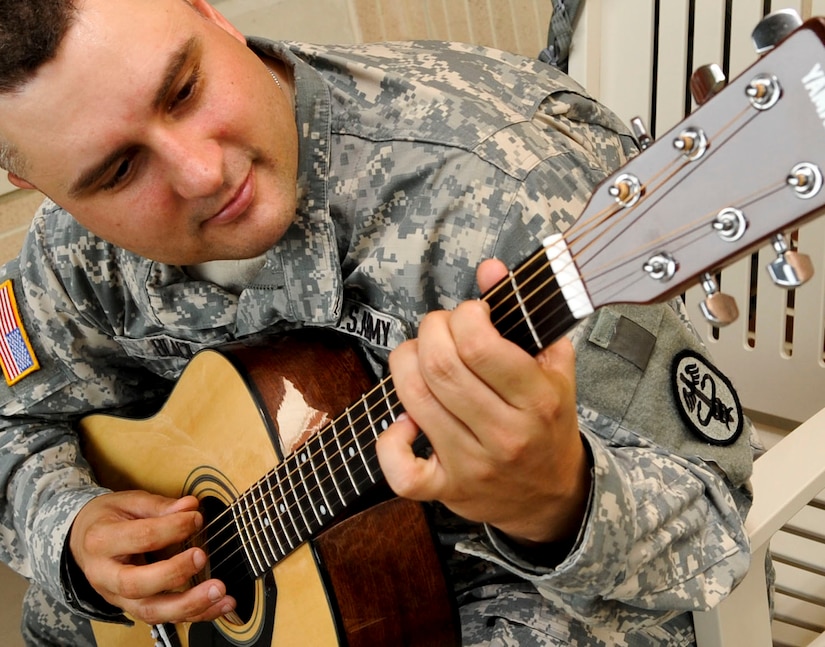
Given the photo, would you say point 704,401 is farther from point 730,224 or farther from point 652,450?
point 730,224

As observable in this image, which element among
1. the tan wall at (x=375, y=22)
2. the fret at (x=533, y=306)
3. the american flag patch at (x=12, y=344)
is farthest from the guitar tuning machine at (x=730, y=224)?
the tan wall at (x=375, y=22)

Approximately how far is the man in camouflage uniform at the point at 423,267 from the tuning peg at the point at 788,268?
165mm

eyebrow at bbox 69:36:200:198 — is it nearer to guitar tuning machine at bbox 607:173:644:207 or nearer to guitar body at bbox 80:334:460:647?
guitar body at bbox 80:334:460:647

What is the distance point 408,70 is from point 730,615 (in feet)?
2.08

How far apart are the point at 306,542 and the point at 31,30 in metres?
0.53

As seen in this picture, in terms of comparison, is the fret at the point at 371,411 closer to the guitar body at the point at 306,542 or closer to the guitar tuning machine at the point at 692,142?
the guitar body at the point at 306,542

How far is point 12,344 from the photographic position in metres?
1.22

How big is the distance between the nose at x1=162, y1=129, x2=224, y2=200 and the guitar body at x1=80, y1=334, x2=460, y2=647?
0.23 meters

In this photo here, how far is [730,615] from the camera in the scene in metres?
0.83

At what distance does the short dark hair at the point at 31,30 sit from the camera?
74 cm

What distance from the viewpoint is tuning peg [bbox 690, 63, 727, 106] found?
0.50 metres

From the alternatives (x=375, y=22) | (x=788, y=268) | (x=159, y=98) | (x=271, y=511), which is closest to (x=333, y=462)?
(x=271, y=511)

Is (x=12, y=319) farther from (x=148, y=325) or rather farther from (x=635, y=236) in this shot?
(x=635, y=236)

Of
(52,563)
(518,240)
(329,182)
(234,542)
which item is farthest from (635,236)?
(52,563)
